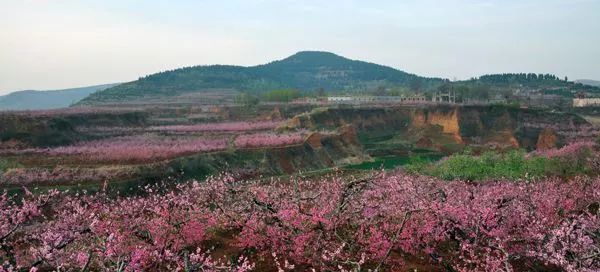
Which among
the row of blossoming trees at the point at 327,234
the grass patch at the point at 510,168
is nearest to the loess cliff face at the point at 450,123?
the grass patch at the point at 510,168

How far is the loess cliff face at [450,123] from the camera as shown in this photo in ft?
331

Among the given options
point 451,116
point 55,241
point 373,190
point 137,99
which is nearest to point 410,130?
point 451,116

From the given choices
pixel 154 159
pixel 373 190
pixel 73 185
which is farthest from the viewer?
pixel 154 159

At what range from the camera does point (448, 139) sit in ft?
344

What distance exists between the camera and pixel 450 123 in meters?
110

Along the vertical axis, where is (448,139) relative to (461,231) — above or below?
below

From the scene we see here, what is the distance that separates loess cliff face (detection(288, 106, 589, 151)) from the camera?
10088 cm

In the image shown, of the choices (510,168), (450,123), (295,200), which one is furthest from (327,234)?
(450,123)

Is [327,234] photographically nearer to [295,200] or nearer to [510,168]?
[295,200]

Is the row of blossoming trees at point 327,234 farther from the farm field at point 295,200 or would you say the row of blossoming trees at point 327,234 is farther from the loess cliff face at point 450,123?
the loess cliff face at point 450,123

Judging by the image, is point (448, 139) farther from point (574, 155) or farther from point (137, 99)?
point (137, 99)

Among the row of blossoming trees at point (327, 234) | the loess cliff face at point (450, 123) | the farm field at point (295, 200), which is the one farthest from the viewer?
the loess cliff face at point (450, 123)

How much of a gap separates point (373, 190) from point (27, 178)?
35.5m

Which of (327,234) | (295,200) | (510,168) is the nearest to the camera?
(327,234)
